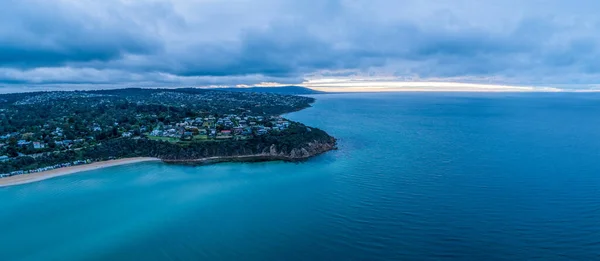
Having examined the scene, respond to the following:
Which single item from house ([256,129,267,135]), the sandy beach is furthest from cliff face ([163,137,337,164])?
house ([256,129,267,135])

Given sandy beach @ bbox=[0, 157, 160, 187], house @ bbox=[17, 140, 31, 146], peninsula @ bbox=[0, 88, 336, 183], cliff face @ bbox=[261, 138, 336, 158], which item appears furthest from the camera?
house @ bbox=[17, 140, 31, 146]

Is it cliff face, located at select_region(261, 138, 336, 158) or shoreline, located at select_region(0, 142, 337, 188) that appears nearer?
shoreline, located at select_region(0, 142, 337, 188)

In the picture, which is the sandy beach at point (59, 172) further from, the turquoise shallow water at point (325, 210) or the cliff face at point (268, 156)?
the cliff face at point (268, 156)

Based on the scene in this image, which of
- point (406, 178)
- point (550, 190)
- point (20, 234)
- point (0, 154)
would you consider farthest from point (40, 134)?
point (550, 190)

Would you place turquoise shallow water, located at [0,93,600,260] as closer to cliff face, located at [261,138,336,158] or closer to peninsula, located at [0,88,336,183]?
cliff face, located at [261,138,336,158]

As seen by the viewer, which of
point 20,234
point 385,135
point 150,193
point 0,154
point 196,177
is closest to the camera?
point 20,234

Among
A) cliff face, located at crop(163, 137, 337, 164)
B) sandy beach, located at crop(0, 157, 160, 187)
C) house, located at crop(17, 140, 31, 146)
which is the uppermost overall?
house, located at crop(17, 140, 31, 146)

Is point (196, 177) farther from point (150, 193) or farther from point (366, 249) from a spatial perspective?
point (366, 249)
